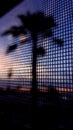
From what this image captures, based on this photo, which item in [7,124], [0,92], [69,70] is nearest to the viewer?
[69,70]

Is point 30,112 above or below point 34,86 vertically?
below

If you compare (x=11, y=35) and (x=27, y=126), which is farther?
(x=11, y=35)

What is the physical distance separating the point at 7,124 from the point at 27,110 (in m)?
0.39

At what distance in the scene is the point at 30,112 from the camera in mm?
1647

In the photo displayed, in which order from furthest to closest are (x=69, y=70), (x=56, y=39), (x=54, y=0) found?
(x=54, y=0), (x=56, y=39), (x=69, y=70)

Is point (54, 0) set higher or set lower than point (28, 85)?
higher

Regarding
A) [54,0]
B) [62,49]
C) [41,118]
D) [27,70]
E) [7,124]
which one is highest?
[54,0]

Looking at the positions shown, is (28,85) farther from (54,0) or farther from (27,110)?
(54,0)

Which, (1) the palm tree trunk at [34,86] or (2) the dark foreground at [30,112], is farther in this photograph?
(1) the palm tree trunk at [34,86]

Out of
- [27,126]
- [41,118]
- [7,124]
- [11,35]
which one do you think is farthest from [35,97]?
[11,35]

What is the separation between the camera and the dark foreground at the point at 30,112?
1319 mm

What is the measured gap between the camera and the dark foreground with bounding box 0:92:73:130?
1319 millimetres

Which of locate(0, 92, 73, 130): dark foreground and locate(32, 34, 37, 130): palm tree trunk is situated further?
locate(32, 34, 37, 130): palm tree trunk

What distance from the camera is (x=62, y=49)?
4.38 feet
